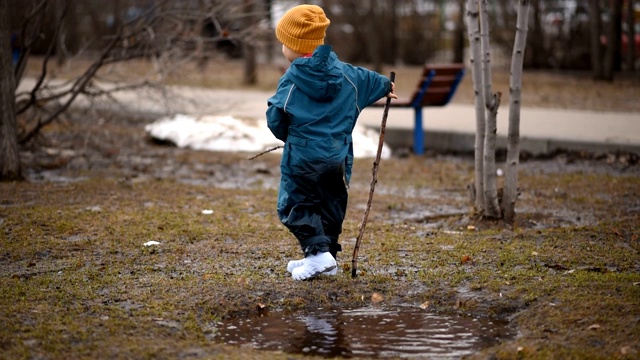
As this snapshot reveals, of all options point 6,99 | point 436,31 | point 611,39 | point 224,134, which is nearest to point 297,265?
point 6,99

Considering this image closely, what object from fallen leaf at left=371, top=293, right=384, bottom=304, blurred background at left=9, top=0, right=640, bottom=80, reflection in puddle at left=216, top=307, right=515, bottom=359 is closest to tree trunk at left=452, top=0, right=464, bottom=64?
blurred background at left=9, top=0, right=640, bottom=80

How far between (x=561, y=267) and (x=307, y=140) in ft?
5.49

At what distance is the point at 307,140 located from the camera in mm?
5070

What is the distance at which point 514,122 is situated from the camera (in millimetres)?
6750

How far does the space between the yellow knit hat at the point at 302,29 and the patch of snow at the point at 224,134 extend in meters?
5.43

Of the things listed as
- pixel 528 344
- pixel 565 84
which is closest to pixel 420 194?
pixel 528 344

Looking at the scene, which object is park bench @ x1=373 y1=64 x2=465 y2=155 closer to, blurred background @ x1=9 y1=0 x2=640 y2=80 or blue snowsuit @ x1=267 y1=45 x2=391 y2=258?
blurred background @ x1=9 y1=0 x2=640 y2=80

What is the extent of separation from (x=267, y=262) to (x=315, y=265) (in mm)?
600

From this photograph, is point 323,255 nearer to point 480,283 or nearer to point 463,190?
point 480,283

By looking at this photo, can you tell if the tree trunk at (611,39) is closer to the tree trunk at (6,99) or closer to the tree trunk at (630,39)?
the tree trunk at (630,39)

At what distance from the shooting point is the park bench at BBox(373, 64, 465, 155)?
420 inches

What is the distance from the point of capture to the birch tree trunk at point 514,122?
6645 mm

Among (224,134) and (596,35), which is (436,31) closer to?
(596,35)

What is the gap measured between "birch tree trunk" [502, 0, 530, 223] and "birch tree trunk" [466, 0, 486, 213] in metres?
0.19
